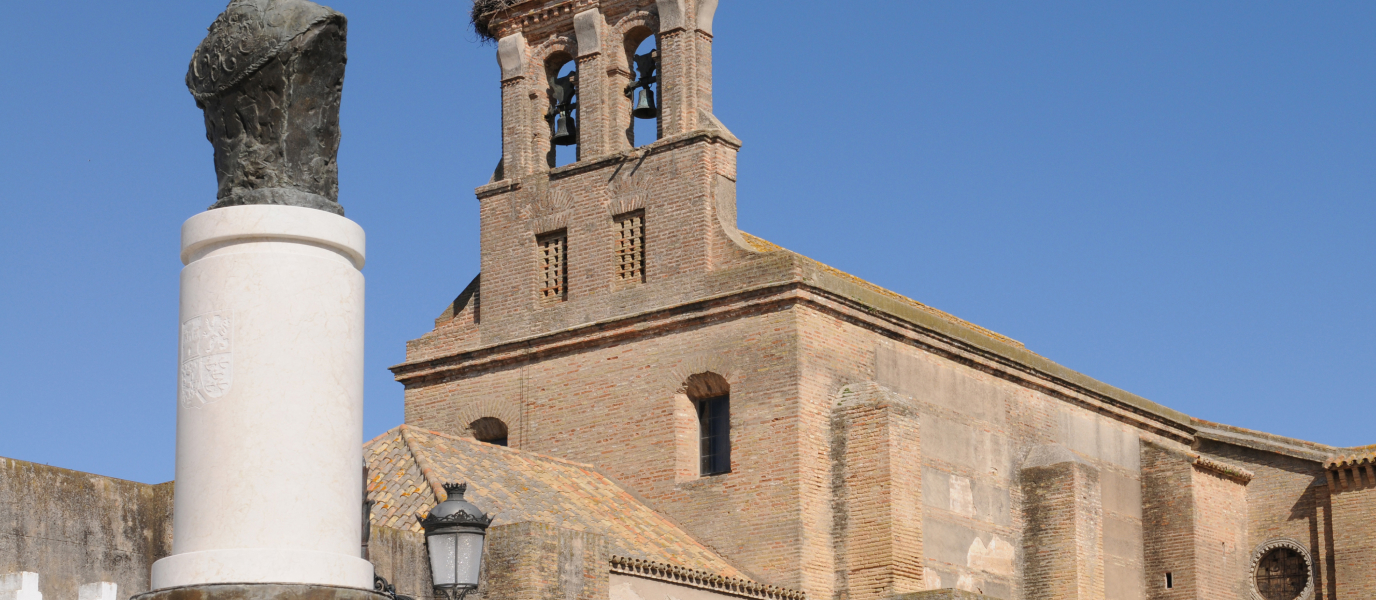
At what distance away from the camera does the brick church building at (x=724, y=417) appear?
63.5 feet

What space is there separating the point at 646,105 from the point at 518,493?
5569 mm

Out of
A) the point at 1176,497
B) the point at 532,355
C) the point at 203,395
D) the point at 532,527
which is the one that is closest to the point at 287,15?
the point at 203,395

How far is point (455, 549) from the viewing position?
340 inches

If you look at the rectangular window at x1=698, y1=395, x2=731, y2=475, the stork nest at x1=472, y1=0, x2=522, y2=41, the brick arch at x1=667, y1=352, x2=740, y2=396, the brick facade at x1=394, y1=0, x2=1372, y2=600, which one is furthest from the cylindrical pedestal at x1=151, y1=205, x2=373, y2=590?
the stork nest at x1=472, y1=0, x2=522, y2=41

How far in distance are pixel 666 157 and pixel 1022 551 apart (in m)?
6.35

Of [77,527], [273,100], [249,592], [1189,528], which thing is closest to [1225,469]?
[1189,528]

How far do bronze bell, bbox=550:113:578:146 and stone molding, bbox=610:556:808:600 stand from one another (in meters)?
6.57

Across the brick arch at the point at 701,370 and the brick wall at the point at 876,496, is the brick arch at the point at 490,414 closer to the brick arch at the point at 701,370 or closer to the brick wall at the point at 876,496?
the brick arch at the point at 701,370

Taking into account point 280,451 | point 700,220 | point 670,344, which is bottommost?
point 280,451

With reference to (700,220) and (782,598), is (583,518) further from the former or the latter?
(700,220)

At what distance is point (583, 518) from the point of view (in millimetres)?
18453

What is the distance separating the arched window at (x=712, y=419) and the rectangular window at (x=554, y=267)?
7.57 ft

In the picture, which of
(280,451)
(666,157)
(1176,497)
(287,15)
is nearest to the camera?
(280,451)

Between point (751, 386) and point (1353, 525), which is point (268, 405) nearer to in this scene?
point (751, 386)
